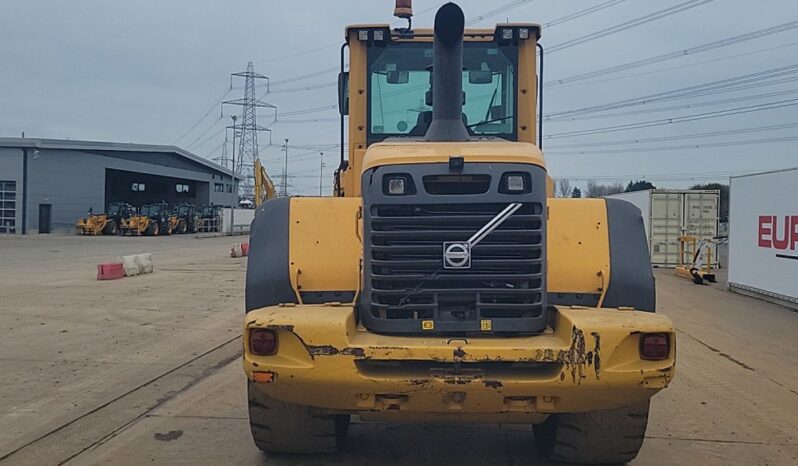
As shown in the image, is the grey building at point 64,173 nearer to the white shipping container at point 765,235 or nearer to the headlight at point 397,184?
the white shipping container at point 765,235

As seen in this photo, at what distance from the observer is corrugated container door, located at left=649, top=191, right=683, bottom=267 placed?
24328 millimetres

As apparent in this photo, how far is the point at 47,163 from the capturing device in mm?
47531

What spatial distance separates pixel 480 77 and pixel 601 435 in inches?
119

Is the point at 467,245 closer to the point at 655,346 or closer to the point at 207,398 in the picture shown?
the point at 655,346

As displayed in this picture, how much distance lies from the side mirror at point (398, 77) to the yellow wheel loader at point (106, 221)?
47.0 meters

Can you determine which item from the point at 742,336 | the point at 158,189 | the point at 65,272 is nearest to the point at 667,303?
the point at 742,336

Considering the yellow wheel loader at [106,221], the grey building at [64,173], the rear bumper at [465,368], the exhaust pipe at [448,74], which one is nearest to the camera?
the rear bumper at [465,368]

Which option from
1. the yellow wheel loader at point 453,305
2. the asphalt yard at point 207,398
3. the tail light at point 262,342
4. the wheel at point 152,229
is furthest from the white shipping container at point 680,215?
the wheel at point 152,229

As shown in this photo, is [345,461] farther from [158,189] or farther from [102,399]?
[158,189]

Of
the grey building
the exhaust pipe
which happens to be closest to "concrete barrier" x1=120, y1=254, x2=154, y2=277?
the exhaust pipe

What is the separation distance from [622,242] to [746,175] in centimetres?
1453

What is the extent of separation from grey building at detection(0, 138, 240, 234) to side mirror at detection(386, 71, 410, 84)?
46708 millimetres

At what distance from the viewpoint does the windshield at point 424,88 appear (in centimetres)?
585

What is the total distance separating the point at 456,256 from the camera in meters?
3.88
